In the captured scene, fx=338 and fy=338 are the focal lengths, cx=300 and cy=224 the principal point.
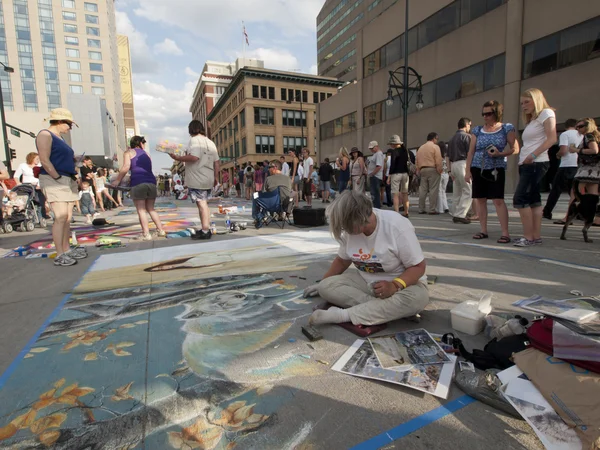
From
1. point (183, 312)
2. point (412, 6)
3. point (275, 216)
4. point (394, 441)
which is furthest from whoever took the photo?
point (412, 6)

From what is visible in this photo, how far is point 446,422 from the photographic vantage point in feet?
4.39

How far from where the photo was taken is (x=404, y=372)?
1.62 meters

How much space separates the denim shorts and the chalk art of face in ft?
10.1

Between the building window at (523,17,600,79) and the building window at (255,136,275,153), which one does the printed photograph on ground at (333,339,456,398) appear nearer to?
the building window at (523,17,600,79)

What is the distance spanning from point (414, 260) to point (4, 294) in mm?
3638

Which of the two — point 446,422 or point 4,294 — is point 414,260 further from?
point 4,294

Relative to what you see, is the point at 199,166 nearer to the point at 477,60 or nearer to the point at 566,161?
the point at 566,161

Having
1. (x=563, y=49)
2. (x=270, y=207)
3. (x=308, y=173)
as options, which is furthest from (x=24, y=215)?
(x=563, y=49)

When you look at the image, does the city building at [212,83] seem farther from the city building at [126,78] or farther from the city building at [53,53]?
the city building at [126,78]

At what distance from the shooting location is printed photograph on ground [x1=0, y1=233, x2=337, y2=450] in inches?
52.2

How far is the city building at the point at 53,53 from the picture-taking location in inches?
2227

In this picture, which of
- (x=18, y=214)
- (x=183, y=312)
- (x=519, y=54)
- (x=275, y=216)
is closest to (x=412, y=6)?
(x=519, y=54)

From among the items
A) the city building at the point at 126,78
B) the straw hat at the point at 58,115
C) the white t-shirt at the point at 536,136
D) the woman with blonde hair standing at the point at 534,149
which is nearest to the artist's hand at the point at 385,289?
the woman with blonde hair standing at the point at 534,149

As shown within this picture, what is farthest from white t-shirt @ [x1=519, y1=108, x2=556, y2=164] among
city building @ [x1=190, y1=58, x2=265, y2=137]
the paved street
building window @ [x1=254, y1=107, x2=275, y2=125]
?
city building @ [x1=190, y1=58, x2=265, y2=137]
